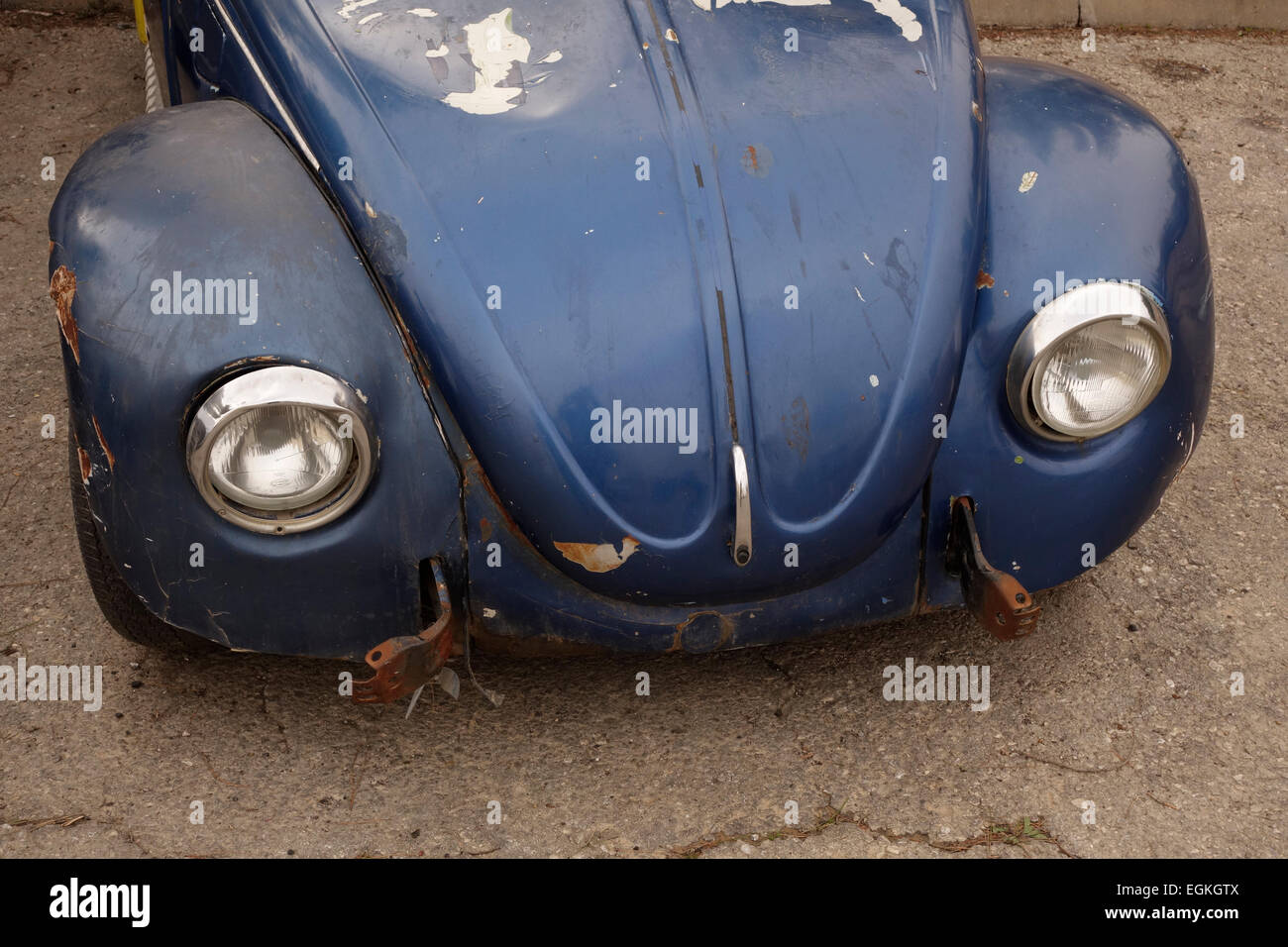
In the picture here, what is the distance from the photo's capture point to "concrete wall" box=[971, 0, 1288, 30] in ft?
19.9

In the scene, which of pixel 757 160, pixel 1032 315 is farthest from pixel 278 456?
pixel 1032 315

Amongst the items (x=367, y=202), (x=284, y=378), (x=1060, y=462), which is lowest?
(x=1060, y=462)

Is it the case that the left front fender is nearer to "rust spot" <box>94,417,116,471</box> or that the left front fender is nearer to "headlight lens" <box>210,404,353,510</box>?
"headlight lens" <box>210,404,353,510</box>

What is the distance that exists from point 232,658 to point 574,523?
1.08m

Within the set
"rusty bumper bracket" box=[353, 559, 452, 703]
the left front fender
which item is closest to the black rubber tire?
"rusty bumper bracket" box=[353, 559, 452, 703]

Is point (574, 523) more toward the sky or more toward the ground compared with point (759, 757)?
more toward the sky

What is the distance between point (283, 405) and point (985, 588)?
4.16ft

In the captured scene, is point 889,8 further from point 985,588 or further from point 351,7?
point 985,588

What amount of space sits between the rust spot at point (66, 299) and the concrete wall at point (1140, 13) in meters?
4.83

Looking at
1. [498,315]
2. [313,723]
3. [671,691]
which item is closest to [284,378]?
[498,315]

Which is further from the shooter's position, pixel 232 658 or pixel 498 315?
pixel 232 658

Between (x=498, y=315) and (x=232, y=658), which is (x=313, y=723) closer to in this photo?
(x=232, y=658)

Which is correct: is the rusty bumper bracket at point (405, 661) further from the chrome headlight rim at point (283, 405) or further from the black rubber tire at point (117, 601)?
the black rubber tire at point (117, 601)

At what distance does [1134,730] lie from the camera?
282 cm
